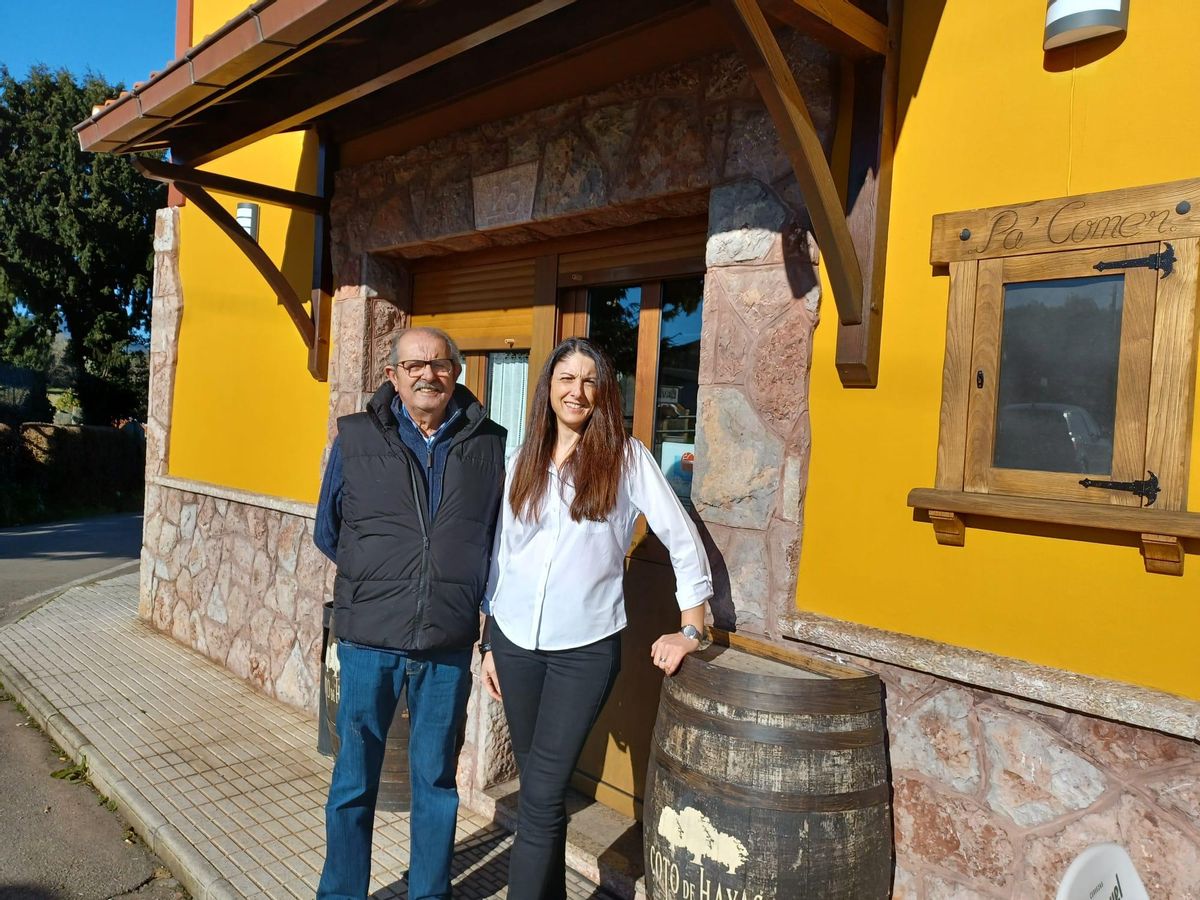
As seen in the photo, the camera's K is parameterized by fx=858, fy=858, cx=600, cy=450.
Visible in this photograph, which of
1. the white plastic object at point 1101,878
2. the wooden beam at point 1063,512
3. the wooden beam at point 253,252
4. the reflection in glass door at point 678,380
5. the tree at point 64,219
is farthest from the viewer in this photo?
the tree at point 64,219

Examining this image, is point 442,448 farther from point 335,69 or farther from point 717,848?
point 335,69

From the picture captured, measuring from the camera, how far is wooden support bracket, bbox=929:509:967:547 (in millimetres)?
2195

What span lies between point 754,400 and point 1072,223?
972 mm

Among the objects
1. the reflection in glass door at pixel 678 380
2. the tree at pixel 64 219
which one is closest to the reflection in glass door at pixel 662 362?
the reflection in glass door at pixel 678 380

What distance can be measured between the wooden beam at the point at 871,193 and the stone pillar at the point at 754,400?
0.17 m

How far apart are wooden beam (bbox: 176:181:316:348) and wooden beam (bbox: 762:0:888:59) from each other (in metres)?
2.96

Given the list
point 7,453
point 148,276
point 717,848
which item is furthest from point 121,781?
point 148,276

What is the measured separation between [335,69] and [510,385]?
1.49 metres

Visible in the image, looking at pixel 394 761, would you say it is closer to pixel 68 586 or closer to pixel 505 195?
pixel 505 195

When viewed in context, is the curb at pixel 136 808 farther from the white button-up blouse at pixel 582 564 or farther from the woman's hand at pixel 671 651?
the woman's hand at pixel 671 651

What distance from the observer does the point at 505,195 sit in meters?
3.52

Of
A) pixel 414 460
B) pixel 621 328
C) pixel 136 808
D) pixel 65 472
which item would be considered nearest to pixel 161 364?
pixel 136 808

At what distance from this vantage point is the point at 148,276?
2248cm

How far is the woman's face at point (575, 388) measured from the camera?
234cm
